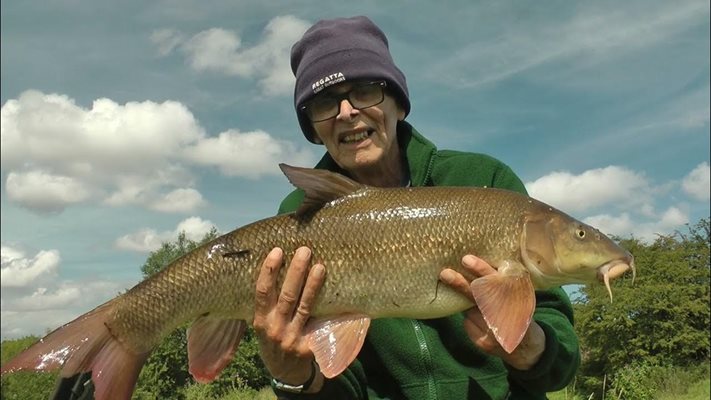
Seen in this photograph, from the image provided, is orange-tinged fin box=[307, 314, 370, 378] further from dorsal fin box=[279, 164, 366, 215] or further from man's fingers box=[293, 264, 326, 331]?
dorsal fin box=[279, 164, 366, 215]

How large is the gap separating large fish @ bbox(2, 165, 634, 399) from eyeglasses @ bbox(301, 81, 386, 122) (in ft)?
2.51

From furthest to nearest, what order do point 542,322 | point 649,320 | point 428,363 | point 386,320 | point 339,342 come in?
point 649,320, point 386,320, point 428,363, point 542,322, point 339,342

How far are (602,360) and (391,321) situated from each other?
120ft

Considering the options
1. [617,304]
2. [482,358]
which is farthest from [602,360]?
[482,358]

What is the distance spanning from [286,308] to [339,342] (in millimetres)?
292

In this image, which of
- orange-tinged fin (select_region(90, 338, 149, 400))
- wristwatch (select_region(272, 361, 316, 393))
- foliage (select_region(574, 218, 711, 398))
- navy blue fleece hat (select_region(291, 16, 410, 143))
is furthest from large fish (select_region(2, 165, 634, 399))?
foliage (select_region(574, 218, 711, 398))

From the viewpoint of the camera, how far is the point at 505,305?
Result: 2934 millimetres

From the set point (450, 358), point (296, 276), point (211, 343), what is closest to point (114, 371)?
point (211, 343)

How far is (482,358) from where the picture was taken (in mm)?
3748

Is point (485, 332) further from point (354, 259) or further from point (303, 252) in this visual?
point (303, 252)

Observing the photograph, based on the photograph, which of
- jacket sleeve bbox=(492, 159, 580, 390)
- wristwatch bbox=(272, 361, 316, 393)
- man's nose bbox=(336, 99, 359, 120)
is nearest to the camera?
jacket sleeve bbox=(492, 159, 580, 390)

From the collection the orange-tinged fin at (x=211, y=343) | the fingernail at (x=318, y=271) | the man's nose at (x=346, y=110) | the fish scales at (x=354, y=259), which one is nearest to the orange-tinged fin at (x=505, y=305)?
the fish scales at (x=354, y=259)

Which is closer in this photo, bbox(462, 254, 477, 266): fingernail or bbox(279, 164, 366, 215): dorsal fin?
bbox(462, 254, 477, 266): fingernail

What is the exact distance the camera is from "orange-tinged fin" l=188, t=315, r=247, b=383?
3.29m
